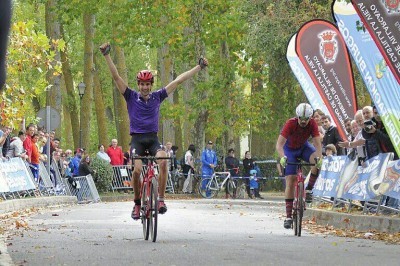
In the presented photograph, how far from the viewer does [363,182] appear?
16.6 meters

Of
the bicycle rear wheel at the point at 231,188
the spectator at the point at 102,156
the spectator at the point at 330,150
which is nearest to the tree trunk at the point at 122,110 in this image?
the spectator at the point at 102,156

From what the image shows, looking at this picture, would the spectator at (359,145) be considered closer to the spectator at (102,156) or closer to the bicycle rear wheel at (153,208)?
the bicycle rear wheel at (153,208)

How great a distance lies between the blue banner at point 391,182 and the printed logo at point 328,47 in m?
9.02

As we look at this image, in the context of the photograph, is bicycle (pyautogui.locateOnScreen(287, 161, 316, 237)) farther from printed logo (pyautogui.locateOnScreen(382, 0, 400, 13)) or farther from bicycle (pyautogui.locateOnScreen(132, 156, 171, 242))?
printed logo (pyautogui.locateOnScreen(382, 0, 400, 13))

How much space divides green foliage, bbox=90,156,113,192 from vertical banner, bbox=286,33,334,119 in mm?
12367

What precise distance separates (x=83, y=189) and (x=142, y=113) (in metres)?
21.9

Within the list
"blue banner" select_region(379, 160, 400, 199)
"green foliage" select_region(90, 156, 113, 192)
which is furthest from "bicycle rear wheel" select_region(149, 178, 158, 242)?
"green foliage" select_region(90, 156, 113, 192)

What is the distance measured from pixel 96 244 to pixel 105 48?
2.41 m

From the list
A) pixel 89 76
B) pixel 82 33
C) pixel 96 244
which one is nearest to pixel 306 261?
pixel 96 244

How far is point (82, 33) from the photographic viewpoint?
185ft

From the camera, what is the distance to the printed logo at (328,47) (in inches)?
956

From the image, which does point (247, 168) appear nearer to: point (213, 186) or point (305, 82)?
point (213, 186)

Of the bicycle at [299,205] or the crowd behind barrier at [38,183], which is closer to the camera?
the bicycle at [299,205]

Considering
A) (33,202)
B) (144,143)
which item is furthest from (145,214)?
(33,202)
